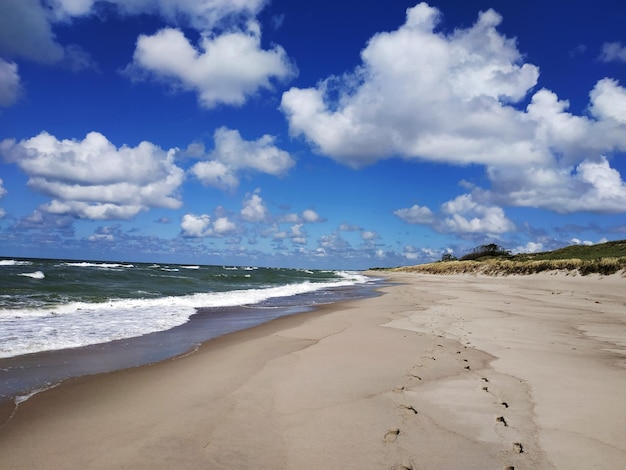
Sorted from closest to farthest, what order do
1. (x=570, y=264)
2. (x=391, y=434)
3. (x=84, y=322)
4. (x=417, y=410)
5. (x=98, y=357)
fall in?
(x=391, y=434) < (x=417, y=410) < (x=98, y=357) < (x=84, y=322) < (x=570, y=264)

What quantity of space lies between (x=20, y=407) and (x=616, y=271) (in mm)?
37905

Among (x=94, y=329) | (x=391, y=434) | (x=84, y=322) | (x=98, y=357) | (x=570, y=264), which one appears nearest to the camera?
(x=391, y=434)

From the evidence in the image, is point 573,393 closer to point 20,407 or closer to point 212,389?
point 212,389

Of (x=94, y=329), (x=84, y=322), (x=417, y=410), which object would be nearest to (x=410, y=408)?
(x=417, y=410)

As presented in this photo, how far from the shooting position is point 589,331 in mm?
11164

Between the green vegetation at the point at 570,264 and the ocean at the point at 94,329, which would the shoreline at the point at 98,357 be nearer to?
the ocean at the point at 94,329

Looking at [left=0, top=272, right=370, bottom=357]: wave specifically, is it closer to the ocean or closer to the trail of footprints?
the ocean

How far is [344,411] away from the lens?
491cm

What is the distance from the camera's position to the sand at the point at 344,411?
3.82 m

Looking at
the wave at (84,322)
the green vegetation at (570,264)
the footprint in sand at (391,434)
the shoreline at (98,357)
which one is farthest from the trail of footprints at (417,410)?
the green vegetation at (570,264)

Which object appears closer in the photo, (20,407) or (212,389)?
(20,407)

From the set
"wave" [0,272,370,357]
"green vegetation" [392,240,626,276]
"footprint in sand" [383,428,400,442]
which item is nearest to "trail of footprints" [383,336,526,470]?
"footprint in sand" [383,428,400,442]

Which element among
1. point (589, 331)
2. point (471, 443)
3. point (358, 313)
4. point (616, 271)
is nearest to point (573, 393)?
point (471, 443)

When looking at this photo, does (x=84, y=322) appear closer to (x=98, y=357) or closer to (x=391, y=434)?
(x=98, y=357)
